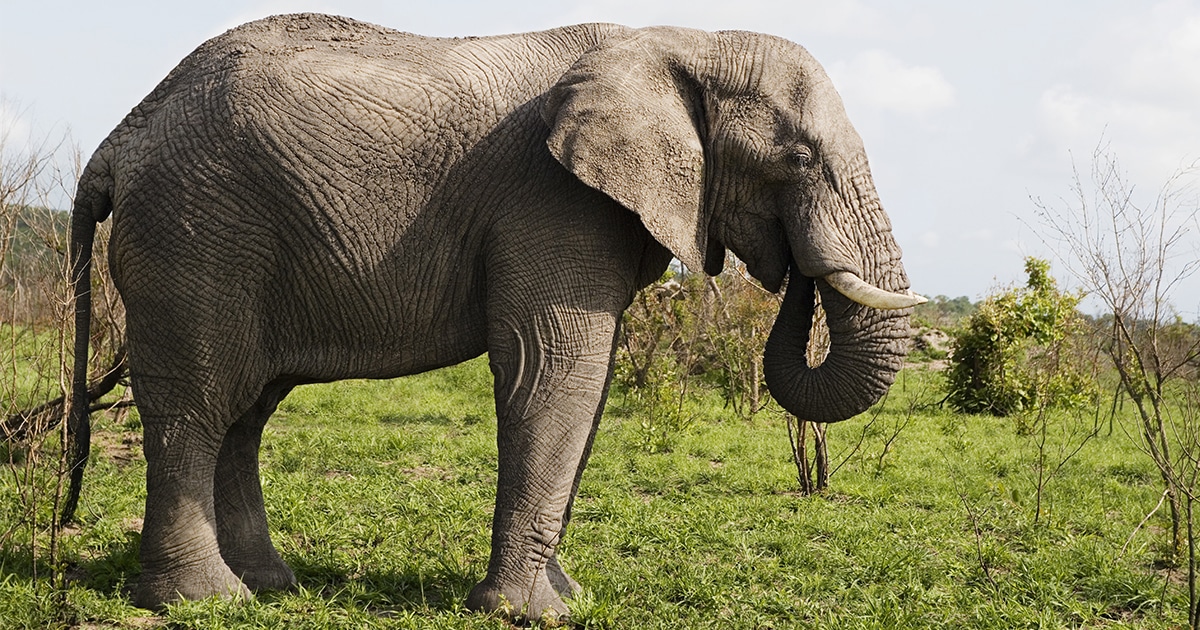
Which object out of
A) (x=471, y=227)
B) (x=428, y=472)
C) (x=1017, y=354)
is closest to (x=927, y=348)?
(x=1017, y=354)

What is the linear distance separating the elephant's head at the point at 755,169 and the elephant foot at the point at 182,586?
254 centimetres

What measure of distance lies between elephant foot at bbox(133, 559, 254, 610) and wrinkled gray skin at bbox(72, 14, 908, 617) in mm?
10

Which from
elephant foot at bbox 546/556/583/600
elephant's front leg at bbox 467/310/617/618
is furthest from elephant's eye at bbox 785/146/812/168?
elephant foot at bbox 546/556/583/600

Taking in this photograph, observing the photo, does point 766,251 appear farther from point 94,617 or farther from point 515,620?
point 94,617

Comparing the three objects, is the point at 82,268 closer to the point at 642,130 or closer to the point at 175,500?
the point at 175,500

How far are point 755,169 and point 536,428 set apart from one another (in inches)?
59.5

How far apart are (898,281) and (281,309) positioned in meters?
2.79

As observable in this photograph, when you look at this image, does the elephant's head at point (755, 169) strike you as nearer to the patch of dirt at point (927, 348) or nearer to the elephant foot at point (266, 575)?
the elephant foot at point (266, 575)

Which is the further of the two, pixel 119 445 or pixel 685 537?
pixel 119 445

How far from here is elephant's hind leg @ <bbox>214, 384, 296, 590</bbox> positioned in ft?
18.0

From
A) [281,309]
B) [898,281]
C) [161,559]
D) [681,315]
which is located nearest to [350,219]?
[281,309]

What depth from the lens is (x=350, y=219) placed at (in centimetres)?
477

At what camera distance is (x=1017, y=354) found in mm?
16750

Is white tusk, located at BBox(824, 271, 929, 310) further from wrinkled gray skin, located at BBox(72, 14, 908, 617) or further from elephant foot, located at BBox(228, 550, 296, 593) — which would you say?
elephant foot, located at BBox(228, 550, 296, 593)
